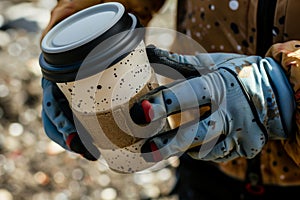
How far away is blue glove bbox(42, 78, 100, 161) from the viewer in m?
1.06

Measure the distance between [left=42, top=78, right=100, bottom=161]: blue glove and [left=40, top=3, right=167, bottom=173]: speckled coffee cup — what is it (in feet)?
0.21

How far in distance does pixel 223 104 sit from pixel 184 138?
3.6 inches

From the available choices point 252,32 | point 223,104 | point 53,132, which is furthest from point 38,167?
point 223,104

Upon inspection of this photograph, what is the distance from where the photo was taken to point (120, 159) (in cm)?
103

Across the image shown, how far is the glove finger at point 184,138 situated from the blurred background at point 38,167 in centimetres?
112

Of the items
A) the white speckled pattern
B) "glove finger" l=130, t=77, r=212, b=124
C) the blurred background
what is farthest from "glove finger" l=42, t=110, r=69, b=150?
the blurred background

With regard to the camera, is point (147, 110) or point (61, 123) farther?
point (61, 123)

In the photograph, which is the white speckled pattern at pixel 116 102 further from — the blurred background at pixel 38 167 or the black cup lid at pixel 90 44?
the blurred background at pixel 38 167


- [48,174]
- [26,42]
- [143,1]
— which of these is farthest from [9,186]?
[143,1]

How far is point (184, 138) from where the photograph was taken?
0.99 metres

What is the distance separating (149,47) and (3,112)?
5.59 ft

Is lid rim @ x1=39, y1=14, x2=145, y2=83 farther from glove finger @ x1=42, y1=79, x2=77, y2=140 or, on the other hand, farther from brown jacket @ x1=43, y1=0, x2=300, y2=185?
brown jacket @ x1=43, y1=0, x2=300, y2=185

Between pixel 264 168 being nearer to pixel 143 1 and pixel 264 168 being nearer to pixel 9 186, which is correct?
pixel 143 1

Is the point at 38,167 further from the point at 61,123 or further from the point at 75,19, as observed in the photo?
the point at 75,19
